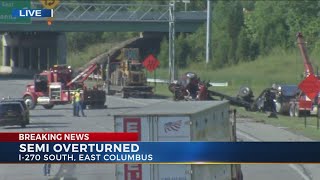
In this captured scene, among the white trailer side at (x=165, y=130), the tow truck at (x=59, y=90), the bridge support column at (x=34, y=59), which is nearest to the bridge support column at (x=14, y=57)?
the bridge support column at (x=34, y=59)

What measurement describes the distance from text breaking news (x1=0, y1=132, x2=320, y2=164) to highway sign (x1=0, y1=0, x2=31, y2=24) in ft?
18.2

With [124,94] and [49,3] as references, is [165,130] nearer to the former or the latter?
[49,3]

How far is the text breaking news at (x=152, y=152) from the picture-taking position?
11.6 metres

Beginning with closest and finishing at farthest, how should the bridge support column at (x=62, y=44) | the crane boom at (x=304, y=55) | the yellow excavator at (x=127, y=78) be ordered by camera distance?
the bridge support column at (x=62, y=44) < the crane boom at (x=304, y=55) < the yellow excavator at (x=127, y=78)

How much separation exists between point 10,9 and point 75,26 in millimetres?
6946

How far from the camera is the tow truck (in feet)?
140

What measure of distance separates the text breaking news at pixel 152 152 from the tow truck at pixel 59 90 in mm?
28305

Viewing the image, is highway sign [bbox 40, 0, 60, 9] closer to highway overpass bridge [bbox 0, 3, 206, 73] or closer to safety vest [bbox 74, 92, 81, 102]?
highway overpass bridge [bbox 0, 3, 206, 73]

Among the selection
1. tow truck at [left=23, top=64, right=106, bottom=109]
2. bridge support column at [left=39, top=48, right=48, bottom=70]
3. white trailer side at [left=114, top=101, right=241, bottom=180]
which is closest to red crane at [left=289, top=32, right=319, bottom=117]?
tow truck at [left=23, top=64, right=106, bottom=109]

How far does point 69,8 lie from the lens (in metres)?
25.9

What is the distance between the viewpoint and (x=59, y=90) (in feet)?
156

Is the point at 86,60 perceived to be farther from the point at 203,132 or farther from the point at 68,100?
the point at 68,100

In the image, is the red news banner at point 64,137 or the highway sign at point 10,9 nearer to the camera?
the red news banner at point 64,137

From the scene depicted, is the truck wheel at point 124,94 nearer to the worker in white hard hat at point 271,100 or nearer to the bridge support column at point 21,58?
the worker in white hard hat at point 271,100
